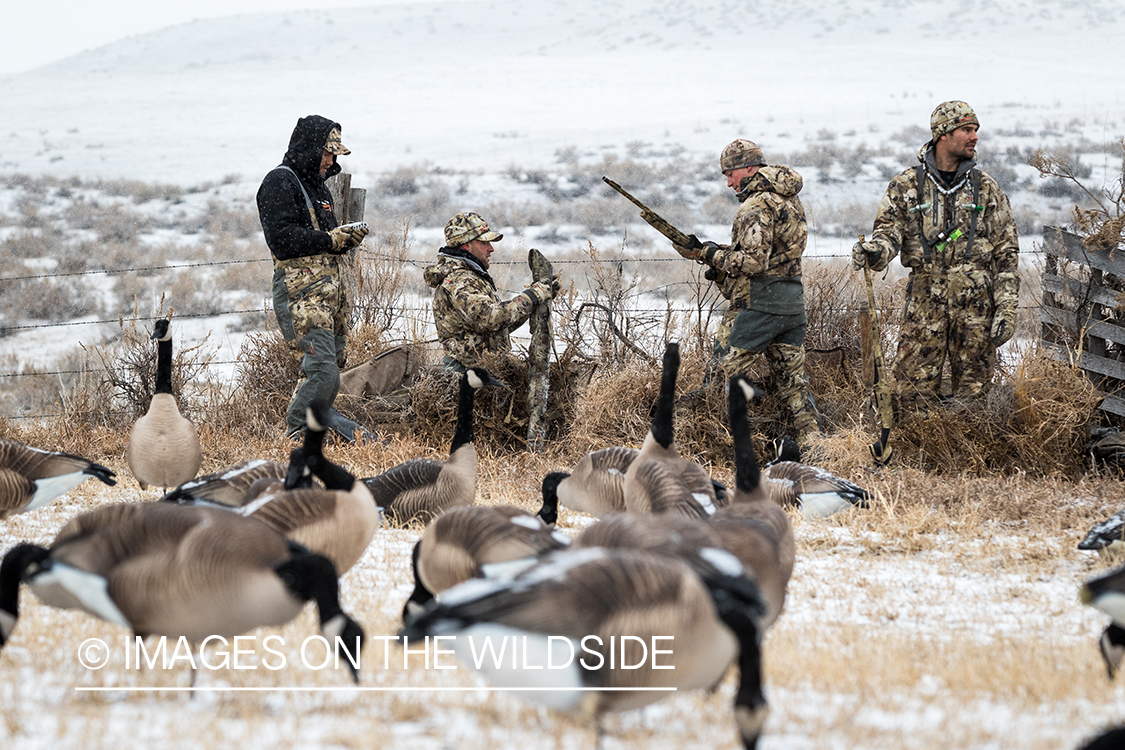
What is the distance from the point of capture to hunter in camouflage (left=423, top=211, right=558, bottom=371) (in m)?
9.27

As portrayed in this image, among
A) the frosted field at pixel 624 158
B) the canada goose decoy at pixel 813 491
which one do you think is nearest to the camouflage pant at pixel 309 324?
the frosted field at pixel 624 158

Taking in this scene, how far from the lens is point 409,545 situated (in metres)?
6.71

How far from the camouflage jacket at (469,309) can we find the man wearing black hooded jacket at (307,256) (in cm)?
98

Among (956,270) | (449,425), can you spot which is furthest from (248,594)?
(956,270)

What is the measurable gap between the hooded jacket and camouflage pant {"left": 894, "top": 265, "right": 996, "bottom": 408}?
5.13m

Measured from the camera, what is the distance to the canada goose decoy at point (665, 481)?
5348mm

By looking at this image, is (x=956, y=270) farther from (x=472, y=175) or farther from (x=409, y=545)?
(x=472, y=175)

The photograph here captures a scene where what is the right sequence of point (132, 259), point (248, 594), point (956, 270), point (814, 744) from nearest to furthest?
1. point (814, 744)
2. point (248, 594)
3. point (956, 270)
4. point (132, 259)

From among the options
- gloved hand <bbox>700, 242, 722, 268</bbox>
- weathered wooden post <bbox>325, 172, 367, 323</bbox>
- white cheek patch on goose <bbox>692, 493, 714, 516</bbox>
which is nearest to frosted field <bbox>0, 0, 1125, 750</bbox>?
white cheek patch on goose <bbox>692, 493, 714, 516</bbox>

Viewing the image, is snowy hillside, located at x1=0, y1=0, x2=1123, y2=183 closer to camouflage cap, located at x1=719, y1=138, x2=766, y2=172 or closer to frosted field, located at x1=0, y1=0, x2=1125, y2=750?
frosted field, located at x1=0, y1=0, x2=1125, y2=750

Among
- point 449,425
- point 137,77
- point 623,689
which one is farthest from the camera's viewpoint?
point 137,77

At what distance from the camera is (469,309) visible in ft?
30.4

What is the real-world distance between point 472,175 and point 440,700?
1488 inches

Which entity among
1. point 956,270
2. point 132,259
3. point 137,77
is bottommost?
point 132,259
